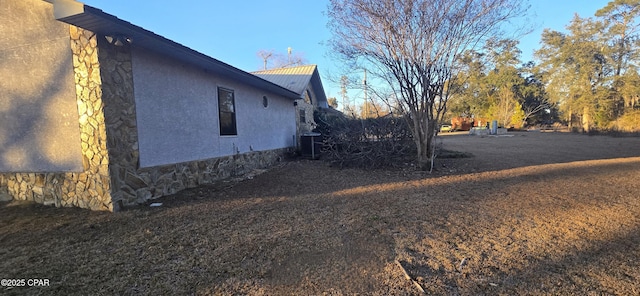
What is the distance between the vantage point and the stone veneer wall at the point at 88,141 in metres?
4.41

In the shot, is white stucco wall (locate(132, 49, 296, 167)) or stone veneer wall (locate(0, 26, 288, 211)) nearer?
stone veneer wall (locate(0, 26, 288, 211))

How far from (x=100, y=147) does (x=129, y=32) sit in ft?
6.23

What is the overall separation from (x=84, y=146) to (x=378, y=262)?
498cm

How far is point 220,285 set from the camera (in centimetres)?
231

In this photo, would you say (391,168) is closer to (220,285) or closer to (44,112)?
(220,285)

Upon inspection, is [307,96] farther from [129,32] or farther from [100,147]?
[100,147]

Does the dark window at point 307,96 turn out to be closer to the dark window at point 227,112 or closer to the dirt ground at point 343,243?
the dark window at point 227,112

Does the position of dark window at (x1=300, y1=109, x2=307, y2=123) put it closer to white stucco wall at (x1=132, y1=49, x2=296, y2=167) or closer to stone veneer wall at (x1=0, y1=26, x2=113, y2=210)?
white stucco wall at (x1=132, y1=49, x2=296, y2=167)

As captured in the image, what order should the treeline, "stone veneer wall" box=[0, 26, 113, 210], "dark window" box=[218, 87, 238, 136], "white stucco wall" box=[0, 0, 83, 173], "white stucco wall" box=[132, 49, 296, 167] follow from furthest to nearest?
1. the treeline
2. "dark window" box=[218, 87, 238, 136]
3. "white stucco wall" box=[132, 49, 296, 167]
4. "white stucco wall" box=[0, 0, 83, 173]
5. "stone veneer wall" box=[0, 26, 113, 210]

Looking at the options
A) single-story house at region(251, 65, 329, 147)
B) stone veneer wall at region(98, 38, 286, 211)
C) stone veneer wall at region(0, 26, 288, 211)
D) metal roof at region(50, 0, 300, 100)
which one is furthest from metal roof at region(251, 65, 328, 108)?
stone veneer wall at region(0, 26, 288, 211)

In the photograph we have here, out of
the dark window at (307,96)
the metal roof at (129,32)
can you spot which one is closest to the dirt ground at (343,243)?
Answer: the metal roof at (129,32)

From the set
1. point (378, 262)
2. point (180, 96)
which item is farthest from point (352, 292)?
point (180, 96)

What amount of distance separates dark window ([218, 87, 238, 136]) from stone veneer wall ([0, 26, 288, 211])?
2577 mm

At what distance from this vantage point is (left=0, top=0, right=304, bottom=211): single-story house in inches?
175
